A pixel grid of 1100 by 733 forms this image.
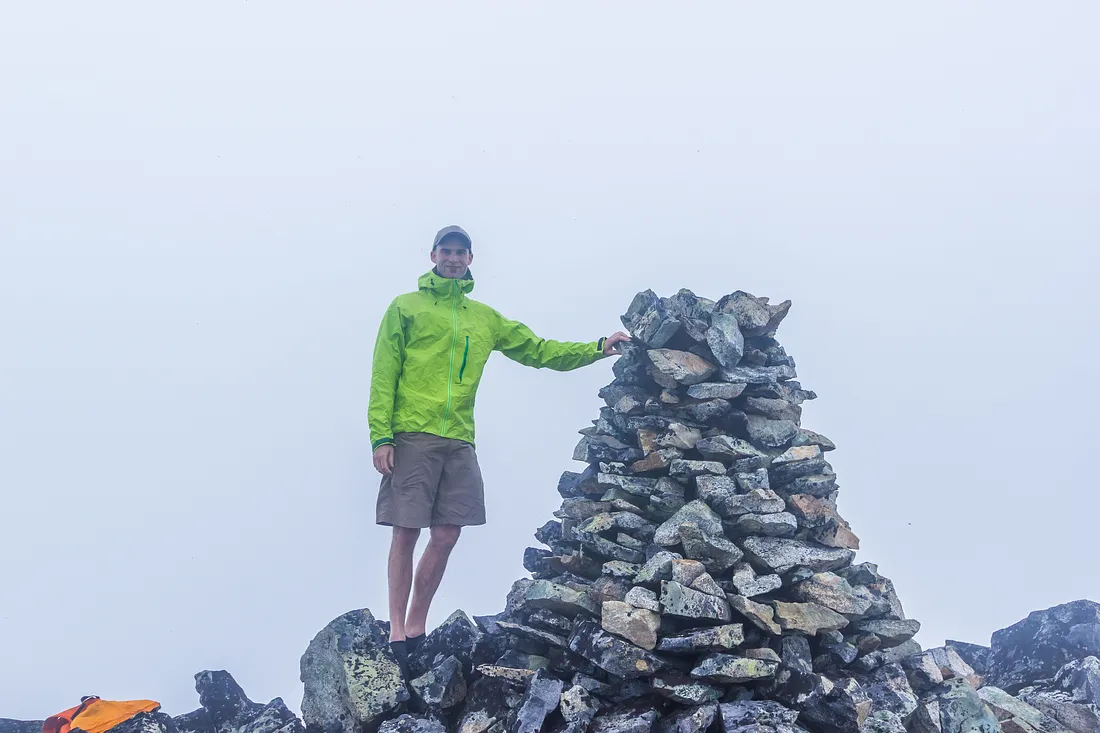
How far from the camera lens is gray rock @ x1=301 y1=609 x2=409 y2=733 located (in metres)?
8.00

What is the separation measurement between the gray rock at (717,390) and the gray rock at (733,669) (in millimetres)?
2726

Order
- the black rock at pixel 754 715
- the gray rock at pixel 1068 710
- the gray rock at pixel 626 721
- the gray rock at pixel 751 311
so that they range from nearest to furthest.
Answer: the black rock at pixel 754 715
the gray rock at pixel 626 721
the gray rock at pixel 1068 710
the gray rock at pixel 751 311

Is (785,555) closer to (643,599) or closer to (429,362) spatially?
(643,599)

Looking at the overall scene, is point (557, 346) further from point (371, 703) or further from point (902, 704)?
point (902, 704)

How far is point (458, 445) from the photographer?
346 inches

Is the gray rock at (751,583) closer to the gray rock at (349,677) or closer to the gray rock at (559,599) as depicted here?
the gray rock at (559,599)

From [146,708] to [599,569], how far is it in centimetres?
491

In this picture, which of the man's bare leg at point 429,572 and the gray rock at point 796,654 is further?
the man's bare leg at point 429,572

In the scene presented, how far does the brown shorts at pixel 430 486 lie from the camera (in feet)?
27.7

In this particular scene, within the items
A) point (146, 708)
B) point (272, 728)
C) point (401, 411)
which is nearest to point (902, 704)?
point (401, 411)

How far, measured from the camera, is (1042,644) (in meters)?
10.5

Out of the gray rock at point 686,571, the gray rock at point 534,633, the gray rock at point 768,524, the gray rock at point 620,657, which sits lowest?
the gray rock at point 620,657

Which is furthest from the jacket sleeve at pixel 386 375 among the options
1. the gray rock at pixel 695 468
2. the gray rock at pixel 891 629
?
the gray rock at pixel 891 629

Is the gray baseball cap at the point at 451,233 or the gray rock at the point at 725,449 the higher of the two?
the gray baseball cap at the point at 451,233
